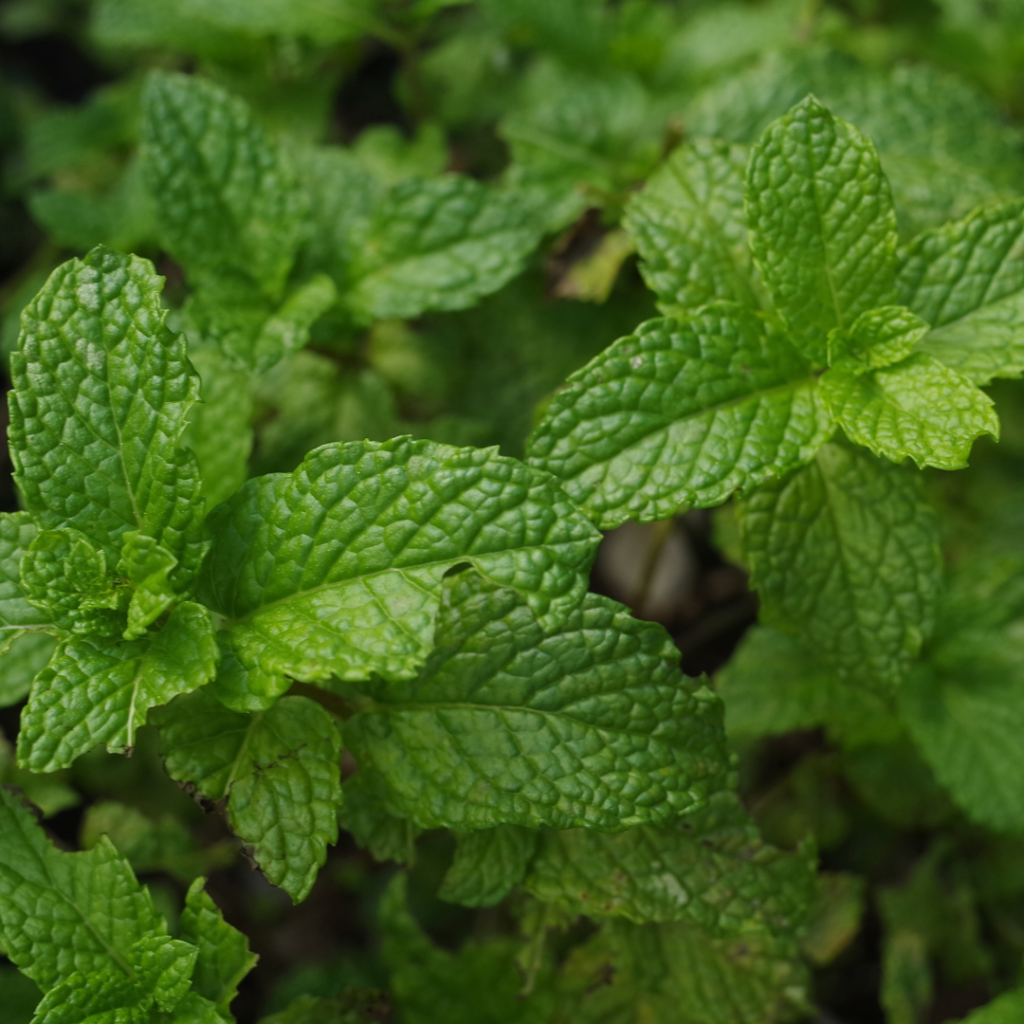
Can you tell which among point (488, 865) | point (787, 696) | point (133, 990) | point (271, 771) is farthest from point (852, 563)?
point (133, 990)

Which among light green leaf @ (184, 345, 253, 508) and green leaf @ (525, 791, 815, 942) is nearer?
green leaf @ (525, 791, 815, 942)

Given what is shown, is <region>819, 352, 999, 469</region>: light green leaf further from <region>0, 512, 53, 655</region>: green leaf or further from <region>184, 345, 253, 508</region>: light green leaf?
<region>0, 512, 53, 655</region>: green leaf

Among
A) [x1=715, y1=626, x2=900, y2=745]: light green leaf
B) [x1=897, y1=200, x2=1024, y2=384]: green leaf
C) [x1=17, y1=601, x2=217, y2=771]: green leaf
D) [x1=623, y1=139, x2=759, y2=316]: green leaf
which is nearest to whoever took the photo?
[x1=17, y1=601, x2=217, y2=771]: green leaf

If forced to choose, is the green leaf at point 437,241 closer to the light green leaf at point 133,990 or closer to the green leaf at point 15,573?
Answer: the green leaf at point 15,573

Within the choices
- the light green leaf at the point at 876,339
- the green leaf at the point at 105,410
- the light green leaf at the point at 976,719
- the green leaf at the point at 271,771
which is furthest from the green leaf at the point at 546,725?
the light green leaf at the point at 976,719

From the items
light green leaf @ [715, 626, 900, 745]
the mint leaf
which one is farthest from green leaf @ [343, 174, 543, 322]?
light green leaf @ [715, 626, 900, 745]

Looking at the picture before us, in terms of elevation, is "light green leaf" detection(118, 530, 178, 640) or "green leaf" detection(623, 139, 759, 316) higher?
"green leaf" detection(623, 139, 759, 316)

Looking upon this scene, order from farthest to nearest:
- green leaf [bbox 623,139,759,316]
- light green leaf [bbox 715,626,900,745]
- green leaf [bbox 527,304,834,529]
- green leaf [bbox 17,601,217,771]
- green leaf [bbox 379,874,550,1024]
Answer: light green leaf [bbox 715,626,900,745] → green leaf [bbox 379,874,550,1024] → green leaf [bbox 623,139,759,316] → green leaf [bbox 527,304,834,529] → green leaf [bbox 17,601,217,771]

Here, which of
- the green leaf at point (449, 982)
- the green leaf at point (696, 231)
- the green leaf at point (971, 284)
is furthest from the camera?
the green leaf at point (449, 982)
